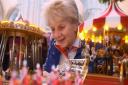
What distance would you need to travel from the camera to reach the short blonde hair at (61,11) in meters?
1.17

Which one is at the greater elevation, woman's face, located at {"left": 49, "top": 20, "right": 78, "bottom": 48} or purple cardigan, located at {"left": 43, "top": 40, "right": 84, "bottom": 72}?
woman's face, located at {"left": 49, "top": 20, "right": 78, "bottom": 48}

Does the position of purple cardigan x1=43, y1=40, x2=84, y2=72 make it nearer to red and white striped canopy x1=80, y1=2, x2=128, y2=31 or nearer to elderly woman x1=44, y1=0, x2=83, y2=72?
elderly woman x1=44, y1=0, x2=83, y2=72

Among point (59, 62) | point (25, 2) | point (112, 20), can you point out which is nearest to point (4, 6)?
point (25, 2)

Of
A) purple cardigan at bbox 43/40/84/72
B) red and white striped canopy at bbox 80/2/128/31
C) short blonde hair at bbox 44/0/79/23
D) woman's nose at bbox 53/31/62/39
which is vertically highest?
red and white striped canopy at bbox 80/2/128/31

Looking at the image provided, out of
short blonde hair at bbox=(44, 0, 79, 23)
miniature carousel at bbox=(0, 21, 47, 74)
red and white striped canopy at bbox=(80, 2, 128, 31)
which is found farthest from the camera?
red and white striped canopy at bbox=(80, 2, 128, 31)

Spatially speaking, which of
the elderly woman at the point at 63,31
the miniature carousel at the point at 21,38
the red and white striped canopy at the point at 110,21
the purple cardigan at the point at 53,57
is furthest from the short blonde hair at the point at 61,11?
the red and white striped canopy at the point at 110,21

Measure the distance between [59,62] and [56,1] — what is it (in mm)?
239

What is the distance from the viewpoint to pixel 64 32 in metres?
1.19

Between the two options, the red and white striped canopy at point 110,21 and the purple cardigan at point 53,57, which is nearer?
the purple cardigan at point 53,57

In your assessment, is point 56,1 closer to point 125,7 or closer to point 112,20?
point 112,20

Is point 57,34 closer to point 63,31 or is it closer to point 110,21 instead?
point 63,31

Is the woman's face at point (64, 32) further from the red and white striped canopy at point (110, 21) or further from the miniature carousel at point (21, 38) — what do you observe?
the red and white striped canopy at point (110, 21)

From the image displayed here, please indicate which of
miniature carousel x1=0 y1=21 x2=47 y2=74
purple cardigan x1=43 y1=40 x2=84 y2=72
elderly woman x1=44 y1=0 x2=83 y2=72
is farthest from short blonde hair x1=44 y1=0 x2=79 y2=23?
miniature carousel x1=0 y1=21 x2=47 y2=74

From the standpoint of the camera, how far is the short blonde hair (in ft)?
3.83
